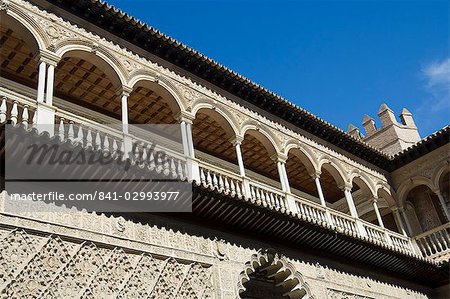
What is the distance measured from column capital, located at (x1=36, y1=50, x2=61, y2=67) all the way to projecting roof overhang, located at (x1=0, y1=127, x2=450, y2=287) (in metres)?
1.87

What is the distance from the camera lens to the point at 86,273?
5.80m

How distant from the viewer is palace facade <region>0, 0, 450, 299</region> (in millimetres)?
5941

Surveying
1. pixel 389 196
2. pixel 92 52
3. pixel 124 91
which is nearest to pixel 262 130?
pixel 124 91

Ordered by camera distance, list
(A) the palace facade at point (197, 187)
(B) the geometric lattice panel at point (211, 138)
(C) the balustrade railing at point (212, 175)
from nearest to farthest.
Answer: (A) the palace facade at point (197, 187), (C) the balustrade railing at point (212, 175), (B) the geometric lattice panel at point (211, 138)

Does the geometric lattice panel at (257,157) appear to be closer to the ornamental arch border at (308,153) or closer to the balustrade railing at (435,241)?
the ornamental arch border at (308,153)

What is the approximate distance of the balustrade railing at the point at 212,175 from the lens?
244 inches

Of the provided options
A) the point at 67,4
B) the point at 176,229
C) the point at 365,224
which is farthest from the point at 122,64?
the point at 365,224

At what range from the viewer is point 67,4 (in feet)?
25.4

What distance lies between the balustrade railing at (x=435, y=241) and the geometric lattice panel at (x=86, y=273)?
7.38 meters

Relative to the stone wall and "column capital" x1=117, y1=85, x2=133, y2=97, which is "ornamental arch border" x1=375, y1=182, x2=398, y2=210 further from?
"column capital" x1=117, y1=85, x2=133, y2=97

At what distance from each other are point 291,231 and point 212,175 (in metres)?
1.75

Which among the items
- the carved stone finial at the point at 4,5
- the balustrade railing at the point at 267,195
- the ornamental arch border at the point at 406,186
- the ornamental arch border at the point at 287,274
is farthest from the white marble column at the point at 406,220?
the carved stone finial at the point at 4,5

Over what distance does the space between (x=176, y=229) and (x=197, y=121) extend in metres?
3.70

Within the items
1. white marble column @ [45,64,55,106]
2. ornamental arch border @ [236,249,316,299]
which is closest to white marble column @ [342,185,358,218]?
ornamental arch border @ [236,249,316,299]
